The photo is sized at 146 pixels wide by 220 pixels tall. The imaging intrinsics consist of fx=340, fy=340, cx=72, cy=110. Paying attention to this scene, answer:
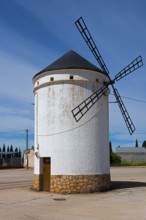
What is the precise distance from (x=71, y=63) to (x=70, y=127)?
3.41 m

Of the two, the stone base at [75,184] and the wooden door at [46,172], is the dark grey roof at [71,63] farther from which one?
the stone base at [75,184]

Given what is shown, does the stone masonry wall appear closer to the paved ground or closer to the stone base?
the stone base

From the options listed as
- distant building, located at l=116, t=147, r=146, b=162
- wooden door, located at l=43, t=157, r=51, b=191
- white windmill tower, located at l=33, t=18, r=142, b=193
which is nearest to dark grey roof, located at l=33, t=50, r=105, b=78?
white windmill tower, located at l=33, t=18, r=142, b=193

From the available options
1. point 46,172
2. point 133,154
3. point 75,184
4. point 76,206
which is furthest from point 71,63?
point 133,154

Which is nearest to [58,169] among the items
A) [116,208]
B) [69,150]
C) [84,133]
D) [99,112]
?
[69,150]

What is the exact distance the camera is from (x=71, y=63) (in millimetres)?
17938

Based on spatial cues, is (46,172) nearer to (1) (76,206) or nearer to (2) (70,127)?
(2) (70,127)

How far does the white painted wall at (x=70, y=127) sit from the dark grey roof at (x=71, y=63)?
25 cm

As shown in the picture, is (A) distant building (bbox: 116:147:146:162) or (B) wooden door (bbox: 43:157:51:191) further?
(A) distant building (bbox: 116:147:146:162)

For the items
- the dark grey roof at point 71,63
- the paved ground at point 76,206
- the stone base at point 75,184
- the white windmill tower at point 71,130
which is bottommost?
the paved ground at point 76,206

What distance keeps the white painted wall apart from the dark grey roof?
0.25 m

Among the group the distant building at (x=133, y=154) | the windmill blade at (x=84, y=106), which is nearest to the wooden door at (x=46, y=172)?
the windmill blade at (x=84, y=106)

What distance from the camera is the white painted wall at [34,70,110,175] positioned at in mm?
17094

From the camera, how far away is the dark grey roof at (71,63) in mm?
17681
